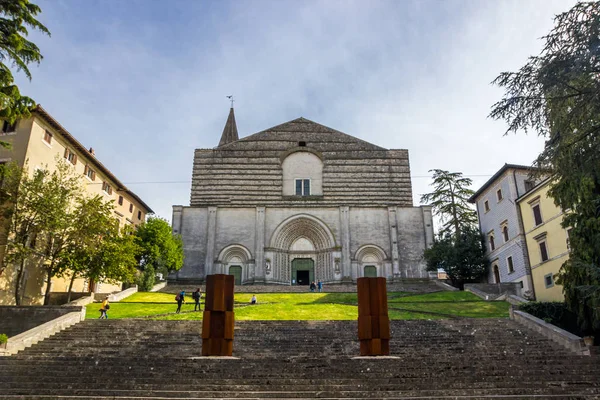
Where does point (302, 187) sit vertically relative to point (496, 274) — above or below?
above

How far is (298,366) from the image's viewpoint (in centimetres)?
1312

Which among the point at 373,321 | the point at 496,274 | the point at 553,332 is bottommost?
the point at 553,332

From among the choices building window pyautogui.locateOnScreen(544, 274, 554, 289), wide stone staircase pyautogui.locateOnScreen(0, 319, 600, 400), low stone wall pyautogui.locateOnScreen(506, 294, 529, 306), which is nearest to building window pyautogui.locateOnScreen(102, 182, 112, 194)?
wide stone staircase pyautogui.locateOnScreen(0, 319, 600, 400)

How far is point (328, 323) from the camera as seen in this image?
1805cm

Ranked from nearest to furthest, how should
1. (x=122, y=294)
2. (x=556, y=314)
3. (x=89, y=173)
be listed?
1. (x=556, y=314)
2. (x=122, y=294)
3. (x=89, y=173)

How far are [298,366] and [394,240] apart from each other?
79.5 ft

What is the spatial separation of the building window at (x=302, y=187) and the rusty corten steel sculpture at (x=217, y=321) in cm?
2670

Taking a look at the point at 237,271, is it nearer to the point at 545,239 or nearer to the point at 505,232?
the point at 505,232

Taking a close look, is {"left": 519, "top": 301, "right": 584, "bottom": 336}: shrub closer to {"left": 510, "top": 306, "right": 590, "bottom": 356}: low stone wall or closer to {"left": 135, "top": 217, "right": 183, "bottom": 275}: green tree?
{"left": 510, "top": 306, "right": 590, "bottom": 356}: low stone wall

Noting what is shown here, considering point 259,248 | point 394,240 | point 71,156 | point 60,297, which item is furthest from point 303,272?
point 71,156

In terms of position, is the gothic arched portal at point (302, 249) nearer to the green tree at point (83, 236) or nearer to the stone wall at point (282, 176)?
the stone wall at point (282, 176)

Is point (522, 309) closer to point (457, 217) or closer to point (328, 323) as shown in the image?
point (328, 323)

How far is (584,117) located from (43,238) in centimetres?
2367

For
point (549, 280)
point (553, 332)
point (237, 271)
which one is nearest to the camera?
point (553, 332)
